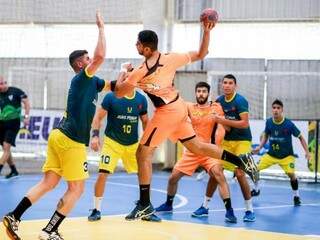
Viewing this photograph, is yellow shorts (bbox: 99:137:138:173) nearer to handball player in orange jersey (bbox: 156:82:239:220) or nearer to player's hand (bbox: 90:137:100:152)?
player's hand (bbox: 90:137:100:152)

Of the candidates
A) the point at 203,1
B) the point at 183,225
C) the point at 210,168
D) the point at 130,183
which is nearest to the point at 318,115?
the point at 203,1

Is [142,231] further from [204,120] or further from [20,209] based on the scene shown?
[204,120]

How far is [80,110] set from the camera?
817 cm

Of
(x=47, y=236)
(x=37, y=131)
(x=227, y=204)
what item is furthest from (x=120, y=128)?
(x=37, y=131)

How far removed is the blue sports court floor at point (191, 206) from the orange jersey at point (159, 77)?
5.83 feet

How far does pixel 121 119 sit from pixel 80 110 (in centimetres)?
249

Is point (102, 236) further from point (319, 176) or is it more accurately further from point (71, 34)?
point (71, 34)

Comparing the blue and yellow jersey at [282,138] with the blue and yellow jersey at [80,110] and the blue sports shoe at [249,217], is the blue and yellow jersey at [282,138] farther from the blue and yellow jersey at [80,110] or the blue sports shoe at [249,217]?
the blue and yellow jersey at [80,110]

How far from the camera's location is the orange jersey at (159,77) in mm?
8945

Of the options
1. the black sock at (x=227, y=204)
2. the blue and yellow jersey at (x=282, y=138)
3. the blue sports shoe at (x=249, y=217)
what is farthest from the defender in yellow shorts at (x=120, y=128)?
the blue and yellow jersey at (x=282, y=138)

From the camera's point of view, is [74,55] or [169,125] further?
[169,125]

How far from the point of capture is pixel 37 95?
2341cm

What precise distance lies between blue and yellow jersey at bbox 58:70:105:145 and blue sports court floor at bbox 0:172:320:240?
4.78ft

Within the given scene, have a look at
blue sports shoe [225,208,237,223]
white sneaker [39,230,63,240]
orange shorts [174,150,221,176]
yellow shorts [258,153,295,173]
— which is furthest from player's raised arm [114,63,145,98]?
yellow shorts [258,153,295,173]
